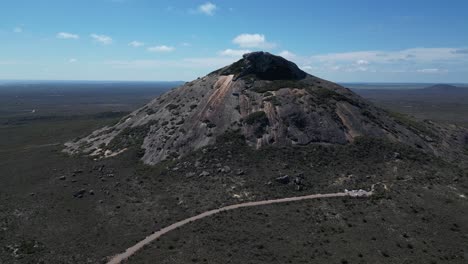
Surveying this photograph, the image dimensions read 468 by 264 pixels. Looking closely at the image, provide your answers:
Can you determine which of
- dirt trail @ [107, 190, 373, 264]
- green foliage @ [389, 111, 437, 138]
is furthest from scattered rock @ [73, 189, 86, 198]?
green foliage @ [389, 111, 437, 138]

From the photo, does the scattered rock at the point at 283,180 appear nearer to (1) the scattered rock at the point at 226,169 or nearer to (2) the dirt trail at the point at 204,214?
(2) the dirt trail at the point at 204,214

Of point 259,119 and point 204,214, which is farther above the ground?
point 259,119

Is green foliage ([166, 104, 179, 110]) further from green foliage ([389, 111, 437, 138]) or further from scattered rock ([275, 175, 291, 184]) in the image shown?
green foliage ([389, 111, 437, 138])

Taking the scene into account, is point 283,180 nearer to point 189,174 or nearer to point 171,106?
point 189,174

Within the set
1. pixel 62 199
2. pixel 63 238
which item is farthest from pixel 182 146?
pixel 63 238

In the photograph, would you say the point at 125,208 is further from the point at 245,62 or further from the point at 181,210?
the point at 245,62

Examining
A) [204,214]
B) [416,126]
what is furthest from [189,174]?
[416,126]

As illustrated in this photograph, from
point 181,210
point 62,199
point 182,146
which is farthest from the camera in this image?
point 182,146

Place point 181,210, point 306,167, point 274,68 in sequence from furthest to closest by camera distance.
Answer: point 274,68 < point 306,167 < point 181,210
